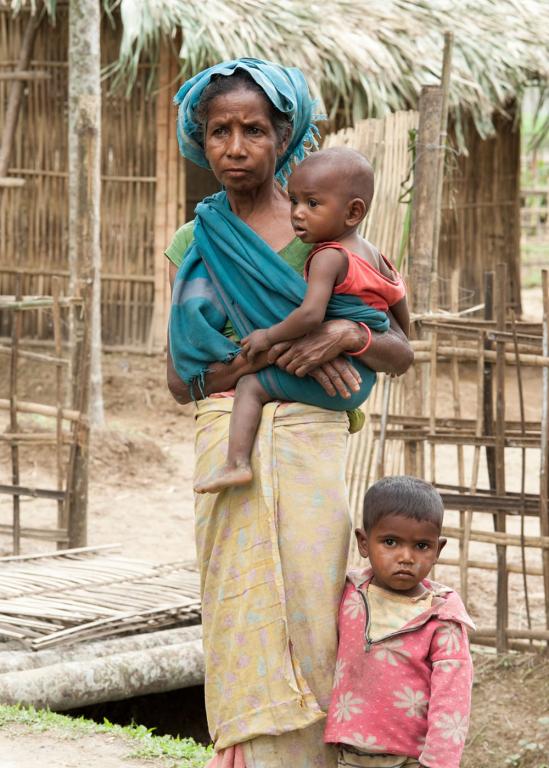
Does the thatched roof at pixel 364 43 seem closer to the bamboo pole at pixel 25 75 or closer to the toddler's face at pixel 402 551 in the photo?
the bamboo pole at pixel 25 75

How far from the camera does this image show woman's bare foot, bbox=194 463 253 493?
8.82 feet

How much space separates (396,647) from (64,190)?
8.96 m

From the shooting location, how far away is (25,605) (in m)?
5.36

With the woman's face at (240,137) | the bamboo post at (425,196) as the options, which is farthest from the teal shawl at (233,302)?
the bamboo post at (425,196)

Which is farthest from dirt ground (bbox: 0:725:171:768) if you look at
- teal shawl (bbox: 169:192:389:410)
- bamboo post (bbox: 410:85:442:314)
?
bamboo post (bbox: 410:85:442:314)

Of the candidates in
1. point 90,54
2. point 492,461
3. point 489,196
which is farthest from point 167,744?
point 489,196

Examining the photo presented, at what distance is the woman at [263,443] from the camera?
2672 mm

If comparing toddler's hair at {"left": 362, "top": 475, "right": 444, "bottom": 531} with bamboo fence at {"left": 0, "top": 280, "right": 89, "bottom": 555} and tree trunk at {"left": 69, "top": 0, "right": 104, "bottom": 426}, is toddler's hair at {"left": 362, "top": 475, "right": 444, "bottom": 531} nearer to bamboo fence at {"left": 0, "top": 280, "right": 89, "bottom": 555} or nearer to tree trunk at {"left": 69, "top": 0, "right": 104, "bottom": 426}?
bamboo fence at {"left": 0, "top": 280, "right": 89, "bottom": 555}

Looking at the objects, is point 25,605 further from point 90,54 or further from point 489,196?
point 489,196

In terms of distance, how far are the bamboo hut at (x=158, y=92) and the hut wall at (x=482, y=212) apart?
40.2 inches

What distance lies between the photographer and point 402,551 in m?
2.75

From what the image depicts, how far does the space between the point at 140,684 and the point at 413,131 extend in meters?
2.81

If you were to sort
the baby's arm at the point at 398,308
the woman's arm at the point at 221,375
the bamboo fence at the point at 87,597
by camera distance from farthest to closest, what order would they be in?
the bamboo fence at the point at 87,597 → the baby's arm at the point at 398,308 → the woman's arm at the point at 221,375

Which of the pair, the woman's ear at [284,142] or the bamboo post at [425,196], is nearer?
the woman's ear at [284,142]
